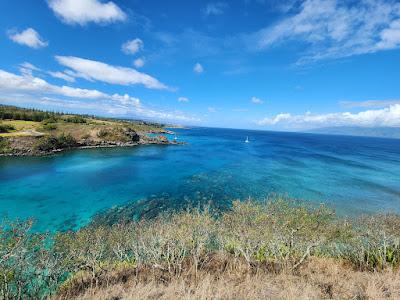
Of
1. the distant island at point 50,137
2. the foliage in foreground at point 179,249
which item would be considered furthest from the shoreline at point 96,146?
the foliage in foreground at point 179,249

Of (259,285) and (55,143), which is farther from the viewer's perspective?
(55,143)

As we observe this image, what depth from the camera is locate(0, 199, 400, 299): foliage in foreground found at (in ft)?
49.0

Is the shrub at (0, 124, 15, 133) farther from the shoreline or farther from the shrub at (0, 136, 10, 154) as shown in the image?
the shoreline

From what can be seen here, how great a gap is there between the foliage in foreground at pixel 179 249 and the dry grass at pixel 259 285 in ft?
2.91

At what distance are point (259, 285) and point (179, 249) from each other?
7.60m

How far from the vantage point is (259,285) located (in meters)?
13.7

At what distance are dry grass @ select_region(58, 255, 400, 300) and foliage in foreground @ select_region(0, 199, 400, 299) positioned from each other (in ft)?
2.91

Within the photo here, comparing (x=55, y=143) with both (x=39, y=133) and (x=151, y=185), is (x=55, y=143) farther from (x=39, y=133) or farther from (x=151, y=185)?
(x=151, y=185)

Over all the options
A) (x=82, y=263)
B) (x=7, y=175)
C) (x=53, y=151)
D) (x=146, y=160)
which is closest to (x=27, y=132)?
(x=53, y=151)

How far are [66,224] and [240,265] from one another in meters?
30.0

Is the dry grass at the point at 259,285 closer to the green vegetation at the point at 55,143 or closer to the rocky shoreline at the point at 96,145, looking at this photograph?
the rocky shoreline at the point at 96,145

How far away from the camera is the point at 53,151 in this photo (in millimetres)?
96000

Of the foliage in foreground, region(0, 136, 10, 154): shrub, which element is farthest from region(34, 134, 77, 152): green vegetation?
the foliage in foreground

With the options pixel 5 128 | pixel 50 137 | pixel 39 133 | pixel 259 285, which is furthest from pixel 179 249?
pixel 5 128
